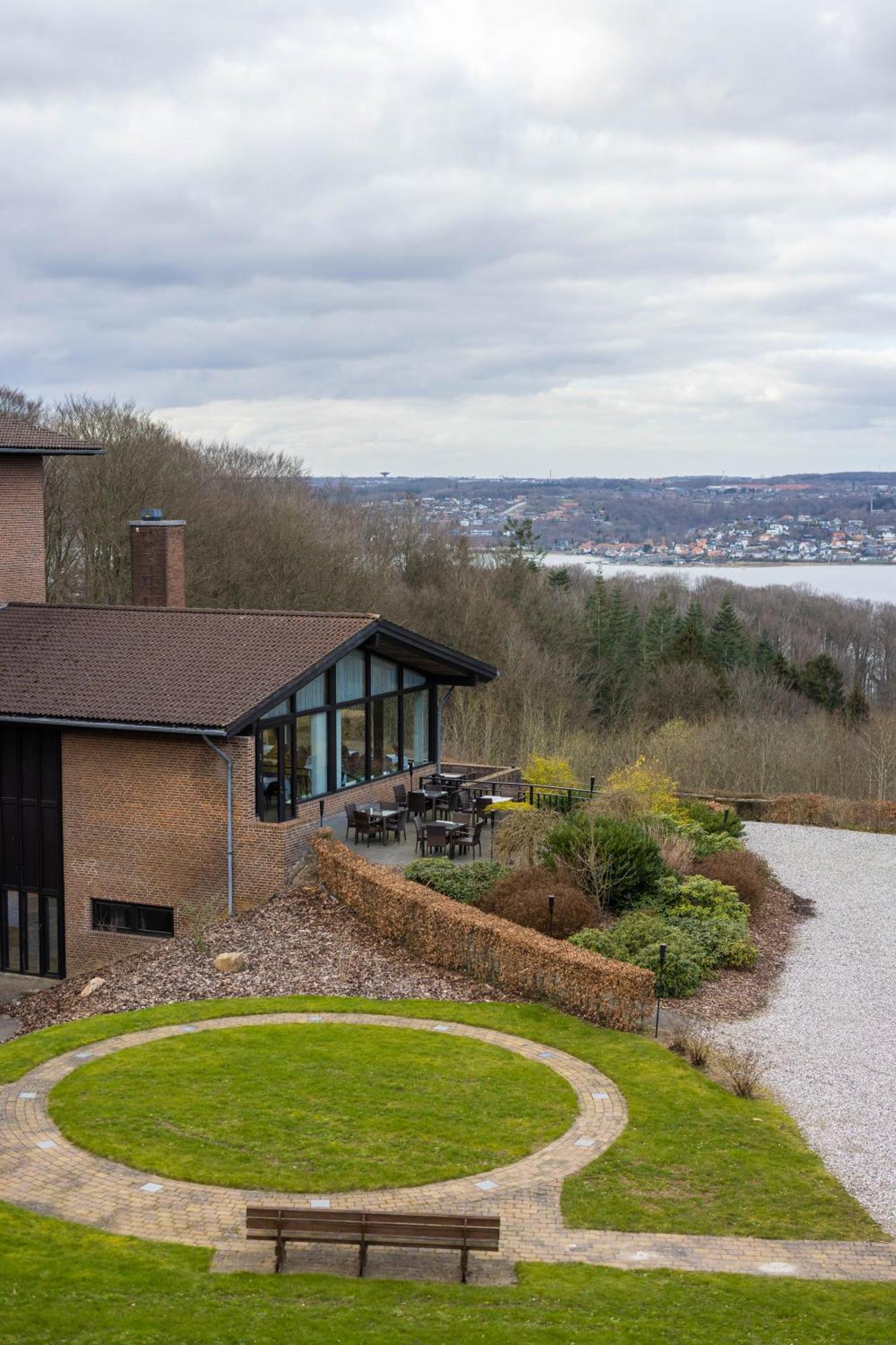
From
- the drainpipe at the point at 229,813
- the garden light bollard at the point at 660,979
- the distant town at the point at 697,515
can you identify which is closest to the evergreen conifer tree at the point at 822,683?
the distant town at the point at 697,515

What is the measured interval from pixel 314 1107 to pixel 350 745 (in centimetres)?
1152

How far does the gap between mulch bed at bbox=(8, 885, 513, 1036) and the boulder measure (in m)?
0.08

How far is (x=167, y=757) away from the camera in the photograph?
21328mm

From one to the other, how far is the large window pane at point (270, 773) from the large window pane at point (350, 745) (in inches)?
74.5

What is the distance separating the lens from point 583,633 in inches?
2461

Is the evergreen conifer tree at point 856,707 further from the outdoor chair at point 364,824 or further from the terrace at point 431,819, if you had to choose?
the outdoor chair at point 364,824

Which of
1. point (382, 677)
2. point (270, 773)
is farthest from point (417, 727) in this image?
point (270, 773)

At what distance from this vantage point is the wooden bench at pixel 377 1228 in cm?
973

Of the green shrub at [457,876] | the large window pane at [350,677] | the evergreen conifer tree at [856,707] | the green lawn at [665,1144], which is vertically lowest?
the evergreen conifer tree at [856,707]

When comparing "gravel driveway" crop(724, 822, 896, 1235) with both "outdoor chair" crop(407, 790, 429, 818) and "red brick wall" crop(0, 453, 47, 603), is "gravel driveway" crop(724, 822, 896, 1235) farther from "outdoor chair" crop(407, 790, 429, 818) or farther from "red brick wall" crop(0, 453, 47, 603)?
"red brick wall" crop(0, 453, 47, 603)

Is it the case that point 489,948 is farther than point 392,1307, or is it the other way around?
point 489,948

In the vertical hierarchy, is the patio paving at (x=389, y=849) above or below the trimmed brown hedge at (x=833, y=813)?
above

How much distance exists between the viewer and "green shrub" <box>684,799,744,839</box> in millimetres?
26656

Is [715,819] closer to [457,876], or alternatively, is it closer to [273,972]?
[457,876]
